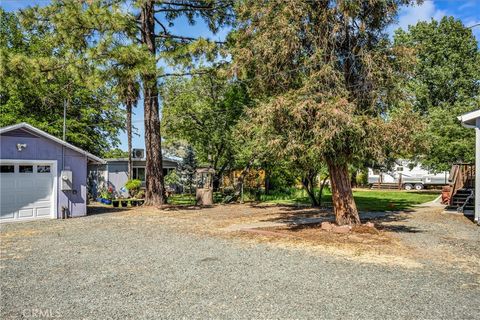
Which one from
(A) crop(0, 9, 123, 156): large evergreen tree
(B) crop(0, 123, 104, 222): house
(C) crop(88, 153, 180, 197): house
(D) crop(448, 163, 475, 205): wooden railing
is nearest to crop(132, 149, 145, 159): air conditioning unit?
(C) crop(88, 153, 180, 197): house

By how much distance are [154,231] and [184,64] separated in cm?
802

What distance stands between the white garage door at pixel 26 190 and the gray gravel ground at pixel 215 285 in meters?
5.21

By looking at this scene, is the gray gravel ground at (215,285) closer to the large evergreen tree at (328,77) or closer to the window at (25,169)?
the large evergreen tree at (328,77)

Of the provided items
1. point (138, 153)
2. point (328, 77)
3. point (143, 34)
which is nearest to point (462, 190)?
point (328, 77)

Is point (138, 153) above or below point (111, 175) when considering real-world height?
above

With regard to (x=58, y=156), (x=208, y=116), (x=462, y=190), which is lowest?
(x=462, y=190)

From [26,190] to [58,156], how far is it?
5.27 feet

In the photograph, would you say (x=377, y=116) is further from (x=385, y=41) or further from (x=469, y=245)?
(x=469, y=245)

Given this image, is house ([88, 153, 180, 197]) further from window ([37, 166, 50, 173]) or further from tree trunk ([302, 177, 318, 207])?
tree trunk ([302, 177, 318, 207])

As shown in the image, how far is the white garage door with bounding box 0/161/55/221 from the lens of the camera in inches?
504

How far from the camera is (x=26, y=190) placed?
1332 cm

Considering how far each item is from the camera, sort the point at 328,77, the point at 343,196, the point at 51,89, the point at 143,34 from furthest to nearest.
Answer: the point at 51,89 → the point at 143,34 → the point at 343,196 → the point at 328,77

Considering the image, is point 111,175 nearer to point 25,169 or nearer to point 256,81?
point 25,169

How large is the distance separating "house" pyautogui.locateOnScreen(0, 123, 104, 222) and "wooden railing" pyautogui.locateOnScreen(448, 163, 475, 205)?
1546cm
